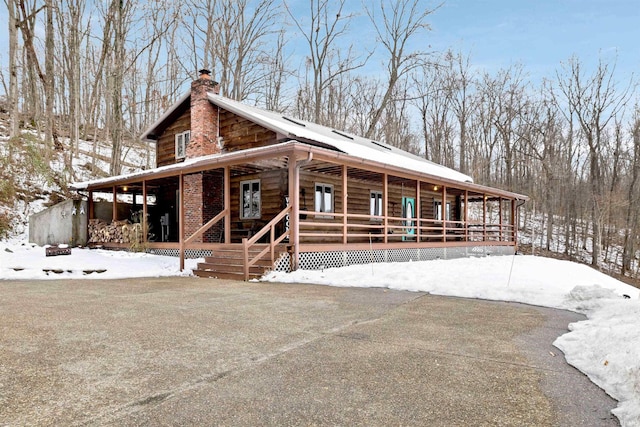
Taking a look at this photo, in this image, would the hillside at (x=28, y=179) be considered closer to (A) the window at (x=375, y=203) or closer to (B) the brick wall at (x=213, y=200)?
(B) the brick wall at (x=213, y=200)

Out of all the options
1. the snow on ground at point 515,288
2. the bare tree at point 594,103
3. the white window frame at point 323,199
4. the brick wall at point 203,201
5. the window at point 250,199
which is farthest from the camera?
the bare tree at point 594,103

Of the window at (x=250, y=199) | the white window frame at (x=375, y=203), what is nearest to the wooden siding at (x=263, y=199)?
the window at (x=250, y=199)

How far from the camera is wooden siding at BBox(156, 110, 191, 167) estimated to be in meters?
17.0

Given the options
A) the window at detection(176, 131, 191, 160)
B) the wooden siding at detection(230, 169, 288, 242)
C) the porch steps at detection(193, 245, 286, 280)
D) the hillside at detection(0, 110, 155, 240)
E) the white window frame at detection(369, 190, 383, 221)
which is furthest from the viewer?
the white window frame at detection(369, 190, 383, 221)

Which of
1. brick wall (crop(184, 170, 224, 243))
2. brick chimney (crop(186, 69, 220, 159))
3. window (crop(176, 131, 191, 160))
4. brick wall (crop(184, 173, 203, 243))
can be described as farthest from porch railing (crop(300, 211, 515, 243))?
window (crop(176, 131, 191, 160))

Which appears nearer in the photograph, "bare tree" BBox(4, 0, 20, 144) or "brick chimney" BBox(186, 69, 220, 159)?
"brick chimney" BBox(186, 69, 220, 159)

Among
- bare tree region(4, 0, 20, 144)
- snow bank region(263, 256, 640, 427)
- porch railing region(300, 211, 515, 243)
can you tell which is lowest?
snow bank region(263, 256, 640, 427)

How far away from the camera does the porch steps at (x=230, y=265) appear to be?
31.8 ft

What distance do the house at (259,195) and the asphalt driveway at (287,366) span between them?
4653 mm

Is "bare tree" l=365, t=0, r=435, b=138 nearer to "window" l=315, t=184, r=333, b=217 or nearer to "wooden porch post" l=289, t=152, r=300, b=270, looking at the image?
"window" l=315, t=184, r=333, b=217

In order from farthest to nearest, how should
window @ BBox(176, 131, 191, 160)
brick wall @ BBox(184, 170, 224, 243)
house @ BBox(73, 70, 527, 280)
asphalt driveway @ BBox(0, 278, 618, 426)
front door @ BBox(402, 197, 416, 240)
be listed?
front door @ BBox(402, 197, 416, 240), window @ BBox(176, 131, 191, 160), brick wall @ BBox(184, 170, 224, 243), house @ BBox(73, 70, 527, 280), asphalt driveway @ BBox(0, 278, 618, 426)

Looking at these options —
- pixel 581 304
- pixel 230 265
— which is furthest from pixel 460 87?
pixel 581 304

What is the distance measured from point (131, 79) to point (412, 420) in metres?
33.8

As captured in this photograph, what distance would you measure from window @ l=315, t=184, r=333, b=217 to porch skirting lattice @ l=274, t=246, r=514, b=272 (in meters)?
2.88
